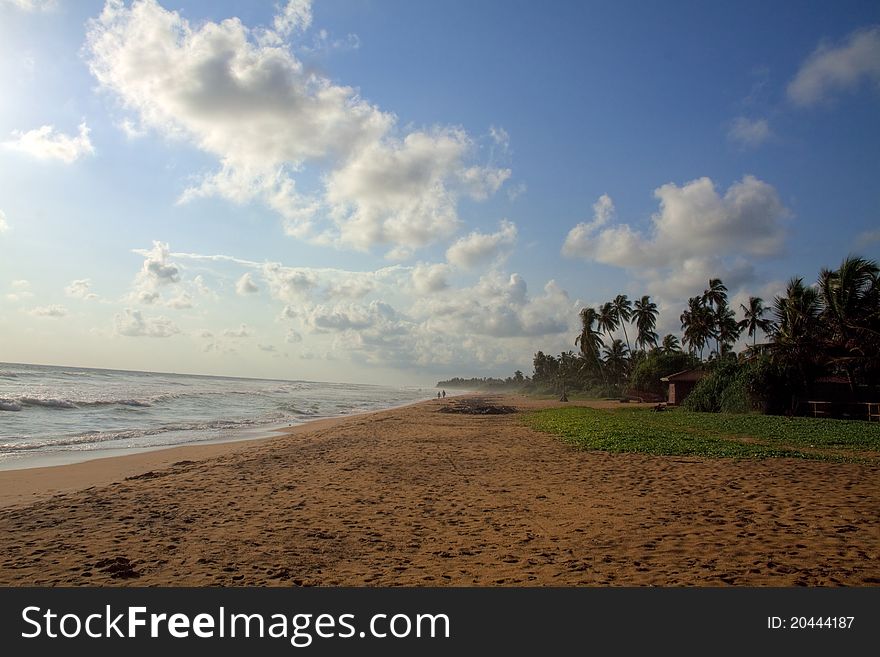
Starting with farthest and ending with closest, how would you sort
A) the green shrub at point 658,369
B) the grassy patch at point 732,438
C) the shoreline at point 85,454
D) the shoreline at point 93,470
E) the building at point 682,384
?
the green shrub at point 658,369 → the building at point 682,384 → the grassy patch at point 732,438 → the shoreline at point 85,454 → the shoreline at point 93,470

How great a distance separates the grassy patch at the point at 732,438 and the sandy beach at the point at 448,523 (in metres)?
1.43

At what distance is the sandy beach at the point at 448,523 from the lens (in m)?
5.01

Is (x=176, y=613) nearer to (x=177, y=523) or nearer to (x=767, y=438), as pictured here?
(x=177, y=523)

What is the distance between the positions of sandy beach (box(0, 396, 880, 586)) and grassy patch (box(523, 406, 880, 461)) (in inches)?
56.4

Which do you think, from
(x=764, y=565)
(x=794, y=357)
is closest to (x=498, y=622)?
(x=764, y=565)

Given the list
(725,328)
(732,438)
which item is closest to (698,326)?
(725,328)

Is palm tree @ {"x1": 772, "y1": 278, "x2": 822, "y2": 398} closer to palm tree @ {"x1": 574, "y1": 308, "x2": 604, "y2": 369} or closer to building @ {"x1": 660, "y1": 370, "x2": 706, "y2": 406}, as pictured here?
building @ {"x1": 660, "y1": 370, "x2": 706, "y2": 406}

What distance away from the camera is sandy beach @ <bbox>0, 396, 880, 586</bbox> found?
501cm

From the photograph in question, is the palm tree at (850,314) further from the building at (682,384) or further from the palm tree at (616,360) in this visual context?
the palm tree at (616,360)

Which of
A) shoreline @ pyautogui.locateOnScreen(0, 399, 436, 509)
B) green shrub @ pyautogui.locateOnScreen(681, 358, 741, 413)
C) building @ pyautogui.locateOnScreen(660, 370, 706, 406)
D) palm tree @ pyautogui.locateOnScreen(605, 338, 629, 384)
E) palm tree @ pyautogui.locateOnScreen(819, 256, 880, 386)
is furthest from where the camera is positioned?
palm tree @ pyautogui.locateOnScreen(605, 338, 629, 384)

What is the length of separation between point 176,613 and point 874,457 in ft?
50.6

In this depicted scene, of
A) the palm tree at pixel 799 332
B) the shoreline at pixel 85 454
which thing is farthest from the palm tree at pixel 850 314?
the shoreline at pixel 85 454

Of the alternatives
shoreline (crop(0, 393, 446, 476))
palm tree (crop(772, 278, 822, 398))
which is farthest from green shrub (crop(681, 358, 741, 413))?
shoreline (crop(0, 393, 446, 476))

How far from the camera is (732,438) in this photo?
16.4 m
